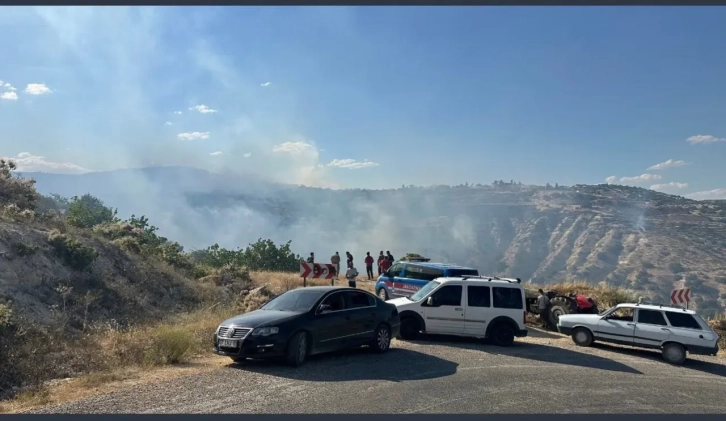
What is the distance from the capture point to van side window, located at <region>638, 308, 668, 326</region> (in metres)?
15.0

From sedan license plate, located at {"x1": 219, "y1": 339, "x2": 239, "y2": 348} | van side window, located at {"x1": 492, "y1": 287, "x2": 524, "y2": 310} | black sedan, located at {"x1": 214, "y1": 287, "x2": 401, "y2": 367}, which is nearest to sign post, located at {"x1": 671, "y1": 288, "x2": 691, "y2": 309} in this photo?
van side window, located at {"x1": 492, "y1": 287, "x2": 524, "y2": 310}

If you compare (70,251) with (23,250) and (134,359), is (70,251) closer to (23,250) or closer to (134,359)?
(23,250)

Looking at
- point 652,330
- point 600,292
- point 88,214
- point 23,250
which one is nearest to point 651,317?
point 652,330

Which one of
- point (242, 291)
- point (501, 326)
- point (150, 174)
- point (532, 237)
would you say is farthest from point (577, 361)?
point (150, 174)

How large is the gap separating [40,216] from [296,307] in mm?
17739

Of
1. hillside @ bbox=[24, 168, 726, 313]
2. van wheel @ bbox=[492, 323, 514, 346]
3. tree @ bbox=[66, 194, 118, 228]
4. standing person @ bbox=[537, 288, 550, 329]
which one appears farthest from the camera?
hillside @ bbox=[24, 168, 726, 313]

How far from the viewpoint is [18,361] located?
390 inches

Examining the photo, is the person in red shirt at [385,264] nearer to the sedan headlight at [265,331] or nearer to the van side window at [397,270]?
the van side window at [397,270]

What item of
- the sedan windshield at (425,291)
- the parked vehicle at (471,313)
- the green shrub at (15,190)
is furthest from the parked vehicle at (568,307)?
the green shrub at (15,190)

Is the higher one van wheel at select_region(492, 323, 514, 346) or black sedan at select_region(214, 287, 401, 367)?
black sedan at select_region(214, 287, 401, 367)

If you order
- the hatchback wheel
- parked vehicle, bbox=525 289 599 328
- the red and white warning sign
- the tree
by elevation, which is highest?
the tree

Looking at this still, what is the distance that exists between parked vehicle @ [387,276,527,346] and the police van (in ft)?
13.8

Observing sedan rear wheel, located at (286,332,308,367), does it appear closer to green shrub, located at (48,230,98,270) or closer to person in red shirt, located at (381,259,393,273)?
green shrub, located at (48,230,98,270)

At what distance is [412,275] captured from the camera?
20.4 m
